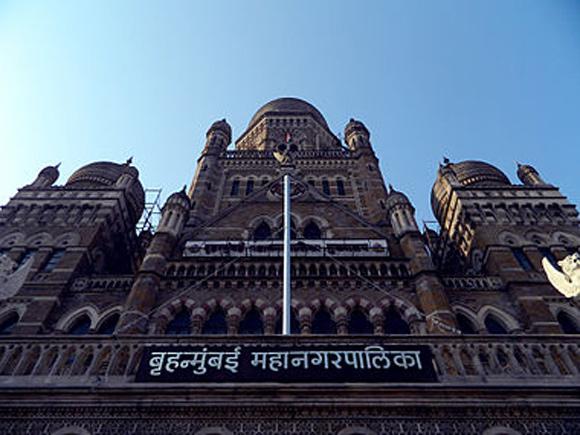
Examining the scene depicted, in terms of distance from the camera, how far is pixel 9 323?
18938 mm

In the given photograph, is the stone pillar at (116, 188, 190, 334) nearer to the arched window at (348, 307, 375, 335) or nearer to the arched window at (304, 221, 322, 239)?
the arched window at (304, 221, 322, 239)

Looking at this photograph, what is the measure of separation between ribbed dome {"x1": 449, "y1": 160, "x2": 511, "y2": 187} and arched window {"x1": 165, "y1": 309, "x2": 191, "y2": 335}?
59.5 ft

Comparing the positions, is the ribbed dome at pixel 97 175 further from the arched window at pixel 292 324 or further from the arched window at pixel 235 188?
the arched window at pixel 292 324

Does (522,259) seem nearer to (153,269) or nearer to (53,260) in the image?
(153,269)

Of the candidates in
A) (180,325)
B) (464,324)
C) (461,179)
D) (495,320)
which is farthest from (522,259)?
(180,325)

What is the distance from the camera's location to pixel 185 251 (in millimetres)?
22203

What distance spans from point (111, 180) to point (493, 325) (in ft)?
73.0

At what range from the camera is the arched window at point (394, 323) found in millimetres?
18703

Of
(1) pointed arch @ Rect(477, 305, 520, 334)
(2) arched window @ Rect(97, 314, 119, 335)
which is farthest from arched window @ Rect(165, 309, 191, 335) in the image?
(1) pointed arch @ Rect(477, 305, 520, 334)

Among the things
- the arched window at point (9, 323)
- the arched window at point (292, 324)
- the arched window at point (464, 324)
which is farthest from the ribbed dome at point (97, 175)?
the arched window at point (464, 324)

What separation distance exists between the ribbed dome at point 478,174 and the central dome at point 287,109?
17.3m

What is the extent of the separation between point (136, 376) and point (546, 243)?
19555 mm

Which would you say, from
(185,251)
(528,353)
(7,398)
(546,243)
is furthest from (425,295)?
(7,398)

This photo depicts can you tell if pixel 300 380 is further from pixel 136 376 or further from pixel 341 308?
pixel 341 308
